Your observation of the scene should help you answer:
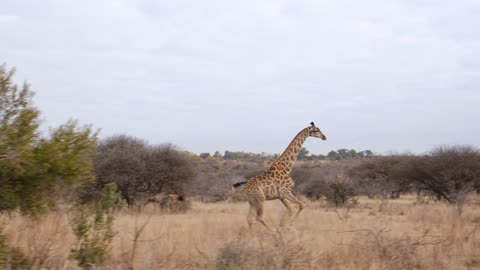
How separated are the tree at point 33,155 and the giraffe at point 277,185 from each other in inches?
221

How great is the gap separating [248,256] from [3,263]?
3.28 metres

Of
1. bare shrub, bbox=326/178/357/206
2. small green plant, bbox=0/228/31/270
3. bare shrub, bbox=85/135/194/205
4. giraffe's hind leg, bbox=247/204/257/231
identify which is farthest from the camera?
bare shrub, bbox=326/178/357/206

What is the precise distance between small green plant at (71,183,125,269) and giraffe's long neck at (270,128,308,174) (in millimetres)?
7052

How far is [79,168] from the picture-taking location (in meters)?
7.88

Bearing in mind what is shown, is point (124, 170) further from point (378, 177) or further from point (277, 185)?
point (378, 177)

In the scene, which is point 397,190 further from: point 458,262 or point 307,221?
point 458,262

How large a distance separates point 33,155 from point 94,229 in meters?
1.44

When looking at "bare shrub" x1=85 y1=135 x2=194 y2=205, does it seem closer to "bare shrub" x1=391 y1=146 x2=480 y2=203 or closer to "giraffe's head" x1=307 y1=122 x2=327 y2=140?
"giraffe's head" x1=307 y1=122 x2=327 y2=140

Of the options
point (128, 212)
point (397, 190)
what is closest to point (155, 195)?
point (128, 212)

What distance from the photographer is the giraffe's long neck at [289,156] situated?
580 inches

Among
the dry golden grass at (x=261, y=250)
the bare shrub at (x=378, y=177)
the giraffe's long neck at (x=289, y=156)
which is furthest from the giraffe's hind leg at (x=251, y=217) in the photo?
the bare shrub at (x=378, y=177)

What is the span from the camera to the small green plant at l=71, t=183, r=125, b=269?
7.73m

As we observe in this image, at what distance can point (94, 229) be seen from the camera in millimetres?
8086

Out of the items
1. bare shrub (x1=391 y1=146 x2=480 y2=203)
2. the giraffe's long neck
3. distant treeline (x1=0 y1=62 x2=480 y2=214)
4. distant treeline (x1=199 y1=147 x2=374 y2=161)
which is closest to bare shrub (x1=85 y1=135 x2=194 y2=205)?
distant treeline (x1=0 y1=62 x2=480 y2=214)
